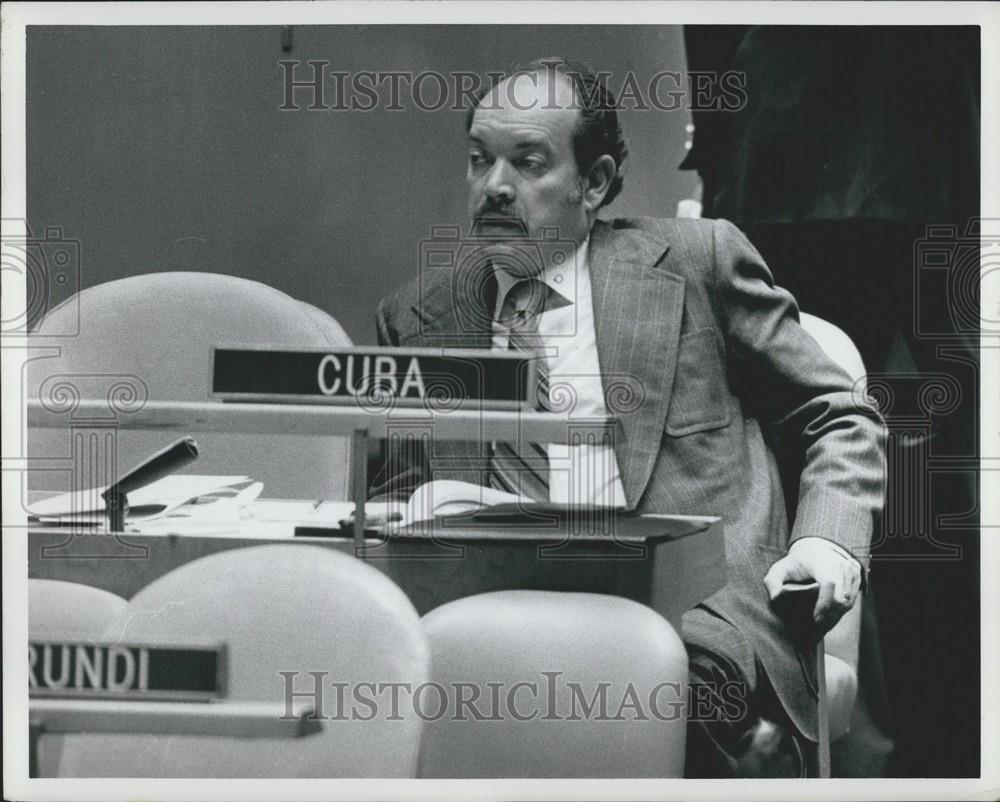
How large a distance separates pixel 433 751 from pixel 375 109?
169 centimetres

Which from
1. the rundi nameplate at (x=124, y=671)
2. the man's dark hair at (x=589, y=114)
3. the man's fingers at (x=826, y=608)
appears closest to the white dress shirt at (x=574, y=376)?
the man's dark hair at (x=589, y=114)

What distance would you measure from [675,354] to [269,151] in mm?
1205

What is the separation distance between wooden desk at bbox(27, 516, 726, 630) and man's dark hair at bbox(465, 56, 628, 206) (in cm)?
91

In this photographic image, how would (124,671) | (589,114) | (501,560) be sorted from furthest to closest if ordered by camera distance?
(589,114) < (501,560) < (124,671)

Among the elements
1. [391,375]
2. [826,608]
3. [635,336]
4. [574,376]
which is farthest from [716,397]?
[391,375]

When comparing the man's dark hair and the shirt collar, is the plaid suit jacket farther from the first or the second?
the man's dark hair

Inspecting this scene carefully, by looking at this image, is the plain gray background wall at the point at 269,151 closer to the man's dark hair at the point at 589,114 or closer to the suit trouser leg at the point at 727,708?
the man's dark hair at the point at 589,114

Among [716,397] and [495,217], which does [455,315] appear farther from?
[716,397]

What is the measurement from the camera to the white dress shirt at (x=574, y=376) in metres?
3.62

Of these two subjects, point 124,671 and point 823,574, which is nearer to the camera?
point 124,671

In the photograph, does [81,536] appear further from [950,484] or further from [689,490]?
[950,484]

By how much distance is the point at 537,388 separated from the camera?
3.63m

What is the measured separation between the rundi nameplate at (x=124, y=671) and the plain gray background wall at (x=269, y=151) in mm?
941

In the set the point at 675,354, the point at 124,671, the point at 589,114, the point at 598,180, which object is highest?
the point at 589,114
